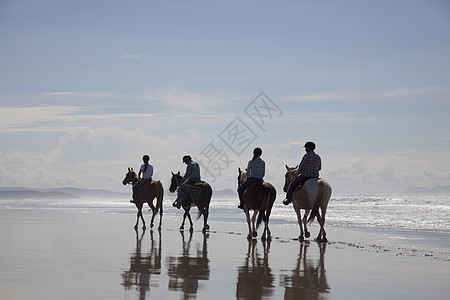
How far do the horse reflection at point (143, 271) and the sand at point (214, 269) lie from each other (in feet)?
0.05

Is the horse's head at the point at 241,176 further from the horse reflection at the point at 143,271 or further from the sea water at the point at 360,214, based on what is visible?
the horse reflection at the point at 143,271

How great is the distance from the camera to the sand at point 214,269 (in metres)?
7.64

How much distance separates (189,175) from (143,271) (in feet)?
32.2

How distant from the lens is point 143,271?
9.43 meters

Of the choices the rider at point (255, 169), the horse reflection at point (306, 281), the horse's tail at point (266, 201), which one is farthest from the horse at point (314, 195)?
the horse reflection at point (306, 281)

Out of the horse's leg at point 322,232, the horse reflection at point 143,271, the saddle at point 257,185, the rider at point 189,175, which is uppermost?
the rider at point 189,175

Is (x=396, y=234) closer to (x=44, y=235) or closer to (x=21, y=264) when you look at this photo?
(x=44, y=235)

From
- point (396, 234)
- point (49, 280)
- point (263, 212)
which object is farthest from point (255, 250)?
point (396, 234)

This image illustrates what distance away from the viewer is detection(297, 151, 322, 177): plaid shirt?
15.6m

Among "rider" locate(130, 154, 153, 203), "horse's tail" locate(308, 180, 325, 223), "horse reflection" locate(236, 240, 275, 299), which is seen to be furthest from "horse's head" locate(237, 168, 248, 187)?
"horse reflection" locate(236, 240, 275, 299)

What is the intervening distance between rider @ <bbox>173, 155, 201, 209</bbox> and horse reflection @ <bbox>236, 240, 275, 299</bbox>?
7.07 metres

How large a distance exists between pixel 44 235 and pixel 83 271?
7.54 m

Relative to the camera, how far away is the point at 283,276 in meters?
9.14

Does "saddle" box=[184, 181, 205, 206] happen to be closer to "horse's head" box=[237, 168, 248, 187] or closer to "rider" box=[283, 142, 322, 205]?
"horse's head" box=[237, 168, 248, 187]
